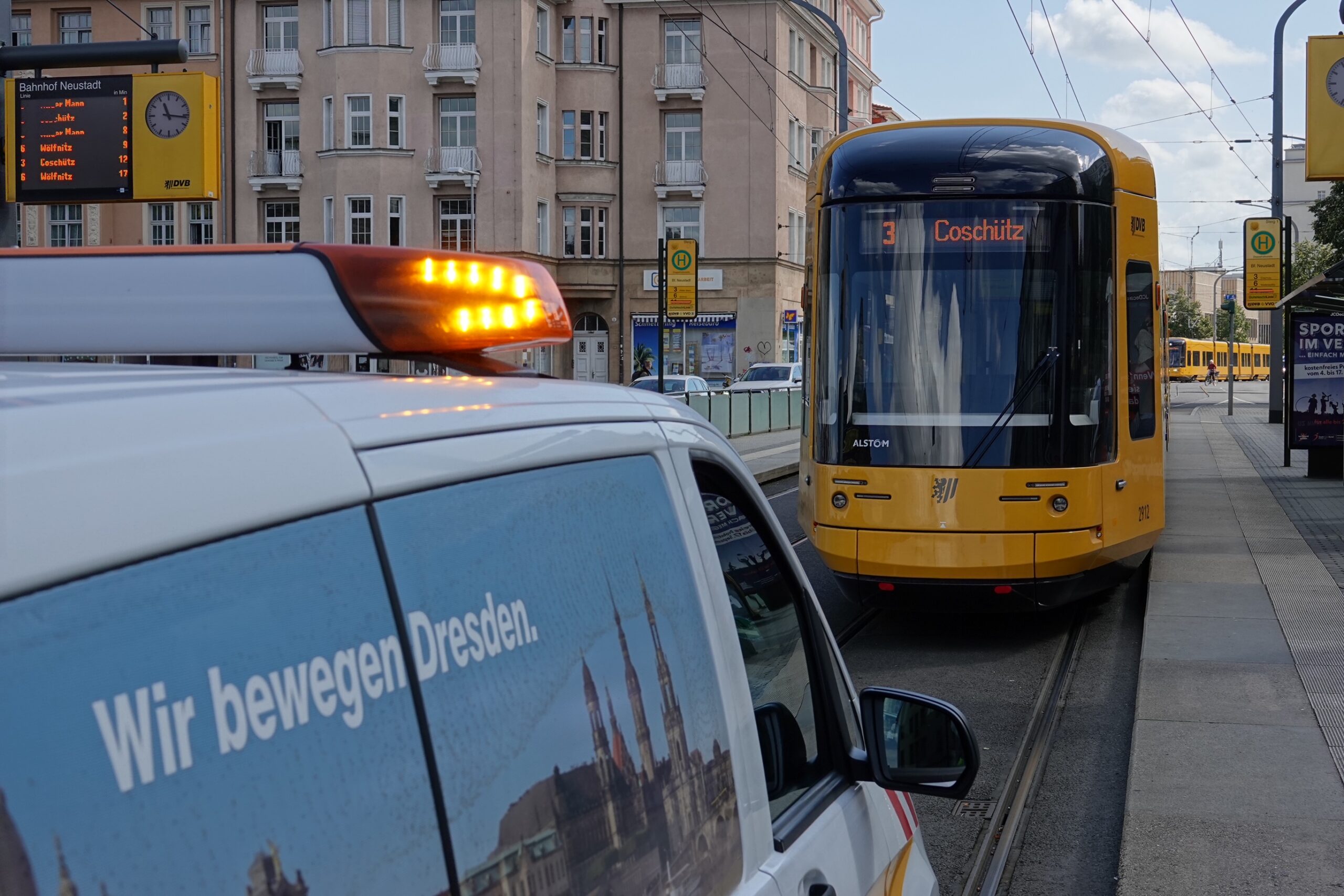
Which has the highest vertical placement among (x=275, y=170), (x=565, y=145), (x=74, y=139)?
(x=565, y=145)

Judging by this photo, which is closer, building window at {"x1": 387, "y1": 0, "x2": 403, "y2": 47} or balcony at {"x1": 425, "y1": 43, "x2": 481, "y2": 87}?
balcony at {"x1": 425, "y1": 43, "x2": 481, "y2": 87}

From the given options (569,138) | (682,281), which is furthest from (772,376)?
(682,281)

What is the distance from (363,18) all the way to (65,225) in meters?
12.4

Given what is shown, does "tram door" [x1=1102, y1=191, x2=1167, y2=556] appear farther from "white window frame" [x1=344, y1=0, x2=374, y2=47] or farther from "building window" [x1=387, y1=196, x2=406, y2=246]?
"white window frame" [x1=344, y1=0, x2=374, y2=47]

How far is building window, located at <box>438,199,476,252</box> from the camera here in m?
50.3

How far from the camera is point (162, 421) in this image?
4.02ft

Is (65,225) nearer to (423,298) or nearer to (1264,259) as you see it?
(1264,259)

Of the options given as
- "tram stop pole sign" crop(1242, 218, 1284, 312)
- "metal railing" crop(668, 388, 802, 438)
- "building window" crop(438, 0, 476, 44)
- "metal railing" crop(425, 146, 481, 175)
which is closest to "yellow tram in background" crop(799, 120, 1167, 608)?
"metal railing" crop(668, 388, 802, 438)

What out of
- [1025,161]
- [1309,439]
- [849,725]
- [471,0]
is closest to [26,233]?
[471,0]

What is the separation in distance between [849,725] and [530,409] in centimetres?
123

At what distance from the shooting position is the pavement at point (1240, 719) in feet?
17.3

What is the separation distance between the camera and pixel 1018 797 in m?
6.45

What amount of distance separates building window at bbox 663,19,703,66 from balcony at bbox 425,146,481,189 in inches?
334

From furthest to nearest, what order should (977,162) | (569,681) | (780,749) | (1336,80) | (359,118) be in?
(359,118), (1336,80), (977,162), (780,749), (569,681)
